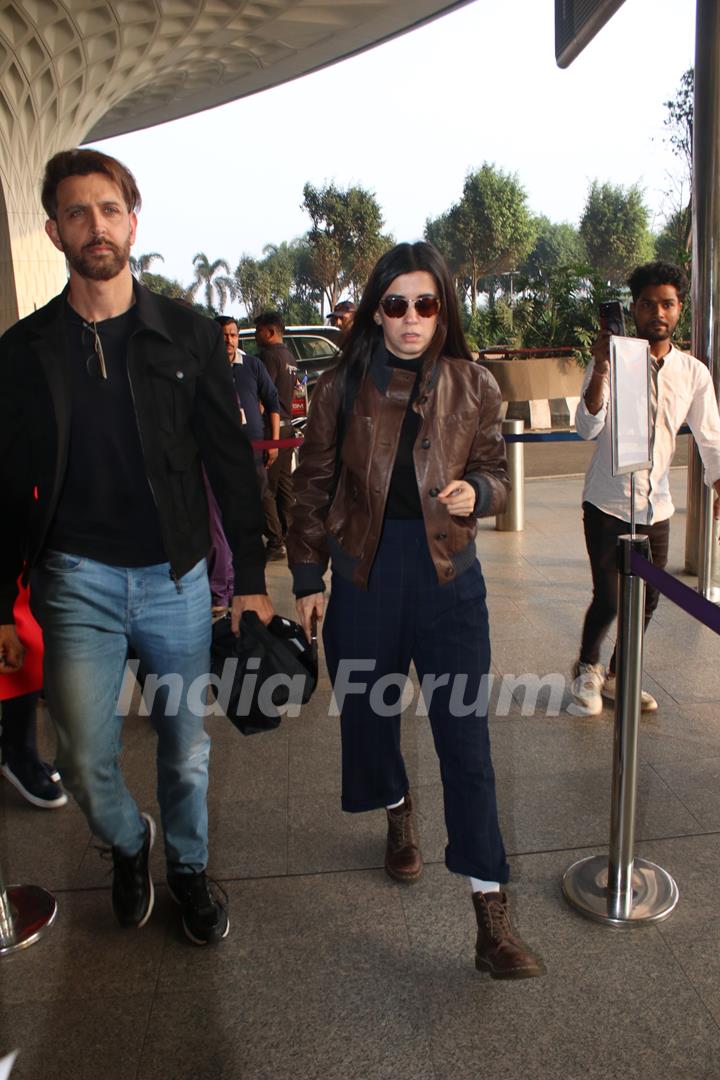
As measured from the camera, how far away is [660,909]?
254cm

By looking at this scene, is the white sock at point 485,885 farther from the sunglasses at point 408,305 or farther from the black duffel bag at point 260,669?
the sunglasses at point 408,305

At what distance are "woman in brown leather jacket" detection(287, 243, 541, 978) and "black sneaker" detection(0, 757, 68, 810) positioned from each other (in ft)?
4.83

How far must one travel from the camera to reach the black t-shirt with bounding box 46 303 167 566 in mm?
2234

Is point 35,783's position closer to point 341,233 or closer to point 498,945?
point 498,945

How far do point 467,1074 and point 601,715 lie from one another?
2138 mm

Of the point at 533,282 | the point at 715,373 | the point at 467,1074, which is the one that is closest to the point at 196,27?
the point at 533,282

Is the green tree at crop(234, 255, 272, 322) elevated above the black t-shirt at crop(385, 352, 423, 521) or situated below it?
above

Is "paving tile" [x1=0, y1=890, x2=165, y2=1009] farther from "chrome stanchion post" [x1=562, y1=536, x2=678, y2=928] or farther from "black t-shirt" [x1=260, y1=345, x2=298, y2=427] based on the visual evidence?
"black t-shirt" [x1=260, y1=345, x2=298, y2=427]

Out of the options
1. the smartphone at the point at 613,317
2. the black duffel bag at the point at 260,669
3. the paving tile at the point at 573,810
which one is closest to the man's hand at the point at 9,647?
the black duffel bag at the point at 260,669

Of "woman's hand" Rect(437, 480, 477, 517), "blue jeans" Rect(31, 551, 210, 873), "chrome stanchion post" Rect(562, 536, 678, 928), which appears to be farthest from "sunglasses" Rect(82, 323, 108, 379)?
"chrome stanchion post" Rect(562, 536, 678, 928)

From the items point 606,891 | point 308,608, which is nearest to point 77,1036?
point 308,608

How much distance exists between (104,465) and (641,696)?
2.61 metres

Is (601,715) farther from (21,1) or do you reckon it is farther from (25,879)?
(21,1)

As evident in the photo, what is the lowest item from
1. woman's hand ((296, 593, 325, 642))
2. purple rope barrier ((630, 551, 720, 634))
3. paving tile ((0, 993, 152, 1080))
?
paving tile ((0, 993, 152, 1080))
